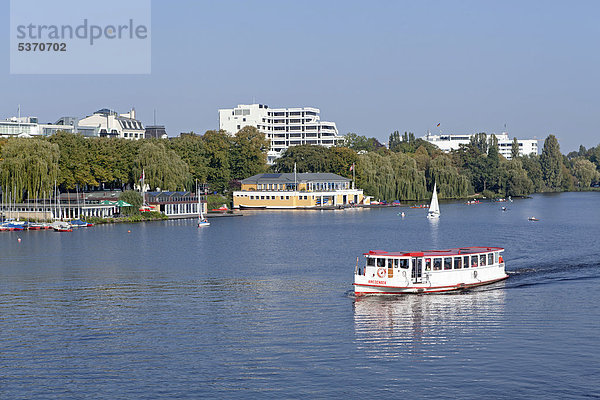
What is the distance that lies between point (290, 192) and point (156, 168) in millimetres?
40650

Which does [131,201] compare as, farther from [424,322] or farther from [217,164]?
[424,322]

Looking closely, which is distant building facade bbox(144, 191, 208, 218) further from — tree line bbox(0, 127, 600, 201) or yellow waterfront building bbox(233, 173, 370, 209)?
yellow waterfront building bbox(233, 173, 370, 209)

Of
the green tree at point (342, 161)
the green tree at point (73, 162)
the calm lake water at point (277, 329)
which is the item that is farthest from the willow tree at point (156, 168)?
the calm lake water at point (277, 329)

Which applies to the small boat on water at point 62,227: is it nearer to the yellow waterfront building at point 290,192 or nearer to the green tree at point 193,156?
the green tree at point 193,156

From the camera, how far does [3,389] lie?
116ft

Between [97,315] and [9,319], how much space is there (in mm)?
5494

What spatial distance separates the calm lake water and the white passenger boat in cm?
138

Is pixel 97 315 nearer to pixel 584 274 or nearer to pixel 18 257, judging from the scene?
pixel 18 257

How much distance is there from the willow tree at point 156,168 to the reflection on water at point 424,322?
9638 cm

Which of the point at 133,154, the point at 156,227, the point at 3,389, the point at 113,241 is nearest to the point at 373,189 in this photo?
the point at 133,154

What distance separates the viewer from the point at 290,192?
176 meters

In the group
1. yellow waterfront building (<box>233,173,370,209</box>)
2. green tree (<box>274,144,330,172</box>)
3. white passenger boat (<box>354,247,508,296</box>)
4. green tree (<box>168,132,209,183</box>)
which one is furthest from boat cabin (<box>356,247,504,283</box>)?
green tree (<box>274,144,330,172</box>)

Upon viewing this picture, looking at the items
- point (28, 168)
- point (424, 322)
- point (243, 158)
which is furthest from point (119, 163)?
point (424, 322)

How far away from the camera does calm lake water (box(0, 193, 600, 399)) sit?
1415 inches
